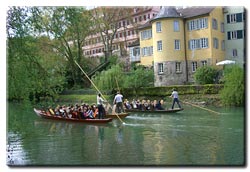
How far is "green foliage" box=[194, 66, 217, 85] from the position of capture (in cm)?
886

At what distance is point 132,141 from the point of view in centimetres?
784

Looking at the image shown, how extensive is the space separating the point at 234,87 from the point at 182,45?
3.04m

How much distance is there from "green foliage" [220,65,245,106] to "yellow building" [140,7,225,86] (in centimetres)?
60

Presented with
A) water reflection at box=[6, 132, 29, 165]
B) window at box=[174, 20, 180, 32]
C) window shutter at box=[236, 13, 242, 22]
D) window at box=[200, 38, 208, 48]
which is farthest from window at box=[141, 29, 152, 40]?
water reflection at box=[6, 132, 29, 165]

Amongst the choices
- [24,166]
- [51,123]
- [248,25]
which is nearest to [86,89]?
[51,123]

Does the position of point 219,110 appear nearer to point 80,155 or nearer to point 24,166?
point 80,155

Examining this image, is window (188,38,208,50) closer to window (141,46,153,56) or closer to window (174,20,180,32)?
window (141,46,153,56)

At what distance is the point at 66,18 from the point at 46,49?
1648 mm

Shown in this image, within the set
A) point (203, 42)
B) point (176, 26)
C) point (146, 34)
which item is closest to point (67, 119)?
point (146, 34)

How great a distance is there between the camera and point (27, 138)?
7.97 m

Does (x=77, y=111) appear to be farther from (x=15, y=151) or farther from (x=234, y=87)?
(x=234, y=87)

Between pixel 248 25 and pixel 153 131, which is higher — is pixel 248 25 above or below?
above

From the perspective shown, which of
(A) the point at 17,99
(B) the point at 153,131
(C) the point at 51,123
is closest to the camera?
(A) the point at 17,99

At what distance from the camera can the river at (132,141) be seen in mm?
5961
